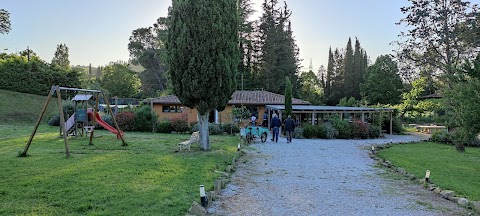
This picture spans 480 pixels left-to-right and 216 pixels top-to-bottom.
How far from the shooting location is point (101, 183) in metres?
7.19

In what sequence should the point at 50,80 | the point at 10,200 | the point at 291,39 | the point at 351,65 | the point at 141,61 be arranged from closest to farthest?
1. the point at 10,200
2. the point at 50,80
3. the point at 291,39
4. the point at 141,61
5. the point at 351,65

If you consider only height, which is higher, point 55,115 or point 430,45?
point 430,45

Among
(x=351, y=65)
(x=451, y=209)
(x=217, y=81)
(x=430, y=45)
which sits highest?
(x=351, y=65)

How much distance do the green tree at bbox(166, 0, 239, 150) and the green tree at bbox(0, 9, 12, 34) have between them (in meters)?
26.4

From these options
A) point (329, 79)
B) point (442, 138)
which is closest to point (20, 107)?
point (442, 138)

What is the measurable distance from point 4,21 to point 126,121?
17.7m

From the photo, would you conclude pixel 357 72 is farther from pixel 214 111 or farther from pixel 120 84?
pixel 120 84

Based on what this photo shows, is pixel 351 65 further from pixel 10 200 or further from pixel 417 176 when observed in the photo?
pixel 10 200

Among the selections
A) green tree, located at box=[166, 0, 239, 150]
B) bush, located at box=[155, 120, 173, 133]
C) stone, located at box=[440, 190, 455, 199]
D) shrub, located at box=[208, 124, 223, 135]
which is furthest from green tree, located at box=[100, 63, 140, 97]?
stone, located at box=[440, 190, 455, 199]

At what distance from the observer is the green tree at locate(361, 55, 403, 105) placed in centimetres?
5312

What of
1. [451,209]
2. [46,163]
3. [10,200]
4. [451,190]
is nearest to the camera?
[10,200]

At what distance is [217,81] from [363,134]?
615 inches

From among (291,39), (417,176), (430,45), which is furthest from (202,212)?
(291,39)

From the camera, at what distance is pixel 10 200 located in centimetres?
581
